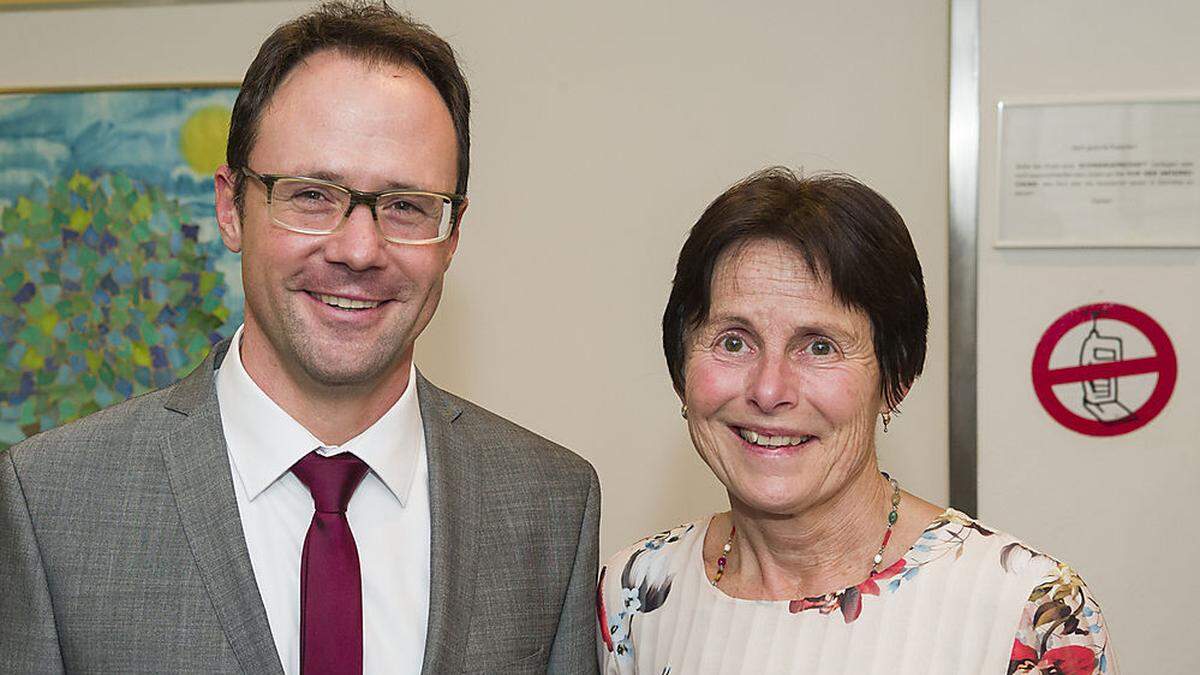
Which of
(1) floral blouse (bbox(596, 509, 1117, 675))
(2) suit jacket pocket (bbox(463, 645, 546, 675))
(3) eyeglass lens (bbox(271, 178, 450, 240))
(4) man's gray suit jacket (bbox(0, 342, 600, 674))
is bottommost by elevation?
(2) suit jacket pocket (bbox(463, 645, 546, 675))

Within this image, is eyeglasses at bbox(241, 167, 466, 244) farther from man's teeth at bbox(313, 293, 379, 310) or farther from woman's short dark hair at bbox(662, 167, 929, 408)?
woman's short dark hair at bbox(662, 167, 929, 408)

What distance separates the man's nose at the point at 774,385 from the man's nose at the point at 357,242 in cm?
52

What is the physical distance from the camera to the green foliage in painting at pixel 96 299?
2930 millimetres

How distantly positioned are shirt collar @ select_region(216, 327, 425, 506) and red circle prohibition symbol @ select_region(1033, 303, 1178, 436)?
1357 millimetres

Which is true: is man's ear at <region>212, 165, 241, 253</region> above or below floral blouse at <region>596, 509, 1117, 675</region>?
above

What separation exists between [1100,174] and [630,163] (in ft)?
3.10

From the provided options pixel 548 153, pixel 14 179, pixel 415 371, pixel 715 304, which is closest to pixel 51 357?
pixel 14 179

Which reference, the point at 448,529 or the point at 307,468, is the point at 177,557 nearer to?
the point at 307,468

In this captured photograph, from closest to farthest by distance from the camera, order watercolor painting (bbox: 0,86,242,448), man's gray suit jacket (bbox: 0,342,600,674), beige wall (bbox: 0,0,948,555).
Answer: man's gray suit jacket (bbox: 0,342,600,674) < beige wall (bbox: 0,0,948,555) < watercolor painting (bbox: 0,86,242,448)

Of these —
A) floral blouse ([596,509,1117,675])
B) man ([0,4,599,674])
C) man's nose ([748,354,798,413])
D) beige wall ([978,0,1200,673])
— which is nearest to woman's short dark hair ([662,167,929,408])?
man's nose ([748,354,798,413])

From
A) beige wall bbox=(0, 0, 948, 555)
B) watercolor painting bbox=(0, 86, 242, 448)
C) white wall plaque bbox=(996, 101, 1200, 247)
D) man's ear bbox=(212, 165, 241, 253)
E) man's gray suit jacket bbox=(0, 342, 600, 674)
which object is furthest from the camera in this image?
watercolor painting bbox=(0, 86, 242, 448)

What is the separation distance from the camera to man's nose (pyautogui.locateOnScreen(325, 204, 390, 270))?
1.68 metres

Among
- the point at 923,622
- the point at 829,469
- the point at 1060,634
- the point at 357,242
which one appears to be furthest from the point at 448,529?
the point at 1060,634

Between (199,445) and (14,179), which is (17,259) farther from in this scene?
(199,445)
